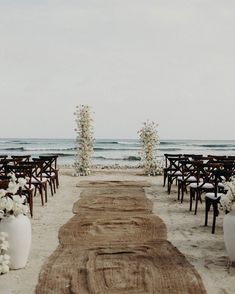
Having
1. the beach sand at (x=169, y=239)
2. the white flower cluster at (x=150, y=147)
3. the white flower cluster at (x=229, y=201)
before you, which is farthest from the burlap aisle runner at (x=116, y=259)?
the white flower cluster at (x=150, y=147)

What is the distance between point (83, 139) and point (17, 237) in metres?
11.7

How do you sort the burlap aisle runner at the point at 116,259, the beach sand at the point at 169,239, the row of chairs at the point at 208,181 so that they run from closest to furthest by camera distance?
the burlap aisle runner at the point at 116,259
the beach sand at the point at 169,239
the row of chairs at the point at 208,181

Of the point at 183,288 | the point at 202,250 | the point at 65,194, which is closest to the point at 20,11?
the point at 65,194

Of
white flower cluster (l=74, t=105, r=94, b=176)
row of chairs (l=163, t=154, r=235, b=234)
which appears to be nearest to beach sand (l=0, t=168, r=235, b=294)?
row of chairs (l=163, t=154, r=235, b=234)

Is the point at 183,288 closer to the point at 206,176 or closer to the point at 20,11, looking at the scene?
the point at 206,176

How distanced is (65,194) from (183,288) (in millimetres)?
7369

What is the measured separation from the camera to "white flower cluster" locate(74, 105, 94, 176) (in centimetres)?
1720

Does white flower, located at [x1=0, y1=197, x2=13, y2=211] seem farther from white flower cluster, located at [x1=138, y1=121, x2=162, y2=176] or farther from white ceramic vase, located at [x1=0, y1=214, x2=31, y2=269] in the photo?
white flower cluster, located at [x1=138, y1=121, x2=162, y2=176]

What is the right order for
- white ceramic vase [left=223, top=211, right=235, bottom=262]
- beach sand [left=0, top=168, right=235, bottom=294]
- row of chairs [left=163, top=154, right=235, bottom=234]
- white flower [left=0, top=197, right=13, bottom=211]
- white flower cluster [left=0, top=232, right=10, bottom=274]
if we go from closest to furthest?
beach sand [left=0, top=168, right=235, bottom=294], white flower cluster [left=0, top=232, right=10, bottom=274], white flower [left=0, top=197, right=13, bottom=211], white ceramic vase [left=223, top=211, right=235, bottom=262], row of chairs [left=163, top=154, right=235, bottom=234]

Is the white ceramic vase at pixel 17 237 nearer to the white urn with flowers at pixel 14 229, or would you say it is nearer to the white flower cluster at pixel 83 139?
the white urn with flowers at pixel 14 229

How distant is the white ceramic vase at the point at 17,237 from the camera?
5676 millimetres

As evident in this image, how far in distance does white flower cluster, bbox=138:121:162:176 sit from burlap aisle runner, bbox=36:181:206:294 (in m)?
7.50

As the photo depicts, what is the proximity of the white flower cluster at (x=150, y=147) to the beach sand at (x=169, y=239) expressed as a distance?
4.25 meters

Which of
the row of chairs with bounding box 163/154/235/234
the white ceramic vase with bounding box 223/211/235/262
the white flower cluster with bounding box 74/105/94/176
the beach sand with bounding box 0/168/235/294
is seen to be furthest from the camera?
the white flower cluster with bounding box 74/105/94/176
